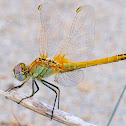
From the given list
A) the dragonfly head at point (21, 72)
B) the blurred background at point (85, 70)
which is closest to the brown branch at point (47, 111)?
the dragonfly head at point (21, 72)

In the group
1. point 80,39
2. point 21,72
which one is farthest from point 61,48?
point 21,72

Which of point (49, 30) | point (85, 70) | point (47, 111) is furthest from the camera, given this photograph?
point (85, 70)

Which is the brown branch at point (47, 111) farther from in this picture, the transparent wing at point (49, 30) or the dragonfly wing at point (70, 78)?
the transparent wing at point (49, 30)

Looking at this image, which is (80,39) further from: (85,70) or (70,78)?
(85,70)

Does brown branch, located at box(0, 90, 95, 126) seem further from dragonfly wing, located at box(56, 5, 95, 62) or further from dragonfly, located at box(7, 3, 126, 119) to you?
dragonfly wing, located at box(56, 5, 95, 62)

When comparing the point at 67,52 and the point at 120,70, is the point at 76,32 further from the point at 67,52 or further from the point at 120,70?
the point at 120,70

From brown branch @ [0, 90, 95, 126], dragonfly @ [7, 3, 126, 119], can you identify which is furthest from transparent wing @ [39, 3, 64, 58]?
brown branch @ [0, 90, 95, 126]
